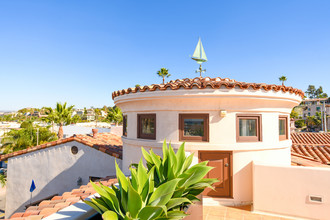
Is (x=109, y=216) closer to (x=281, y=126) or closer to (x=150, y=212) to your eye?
(x=150, y=212)

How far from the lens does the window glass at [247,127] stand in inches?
245

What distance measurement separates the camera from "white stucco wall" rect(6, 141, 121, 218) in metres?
10.2

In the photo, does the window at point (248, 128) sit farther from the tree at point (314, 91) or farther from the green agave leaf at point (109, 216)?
the tree at point (314, 91)

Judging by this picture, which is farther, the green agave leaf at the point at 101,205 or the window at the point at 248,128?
the window at the point at 248,128

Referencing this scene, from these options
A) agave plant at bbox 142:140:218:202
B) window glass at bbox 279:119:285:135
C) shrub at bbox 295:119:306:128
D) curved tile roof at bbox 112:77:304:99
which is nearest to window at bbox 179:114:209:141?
curved tile roof at bbox 112:77:304:99

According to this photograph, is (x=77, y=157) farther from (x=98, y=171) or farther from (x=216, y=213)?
(x=216, y=213)

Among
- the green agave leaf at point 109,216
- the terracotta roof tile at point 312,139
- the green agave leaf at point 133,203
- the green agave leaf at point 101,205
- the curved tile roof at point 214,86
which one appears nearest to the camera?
the green agave leaf at point 109,216

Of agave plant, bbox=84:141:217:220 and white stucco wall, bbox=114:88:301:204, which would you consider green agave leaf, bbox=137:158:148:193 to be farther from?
white stucco wall, bbox=114:88:301:204

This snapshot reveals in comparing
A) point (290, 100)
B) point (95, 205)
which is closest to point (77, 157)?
point (95, 205)

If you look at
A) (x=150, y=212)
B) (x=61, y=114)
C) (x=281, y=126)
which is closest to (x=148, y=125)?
(x=150, y=212)

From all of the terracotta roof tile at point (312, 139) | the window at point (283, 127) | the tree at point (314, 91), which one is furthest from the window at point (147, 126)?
the tree at point (314, 91)

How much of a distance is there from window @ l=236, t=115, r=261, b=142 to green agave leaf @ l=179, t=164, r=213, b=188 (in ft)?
10.4

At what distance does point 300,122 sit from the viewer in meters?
84.4

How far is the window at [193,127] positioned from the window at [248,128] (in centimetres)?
104
